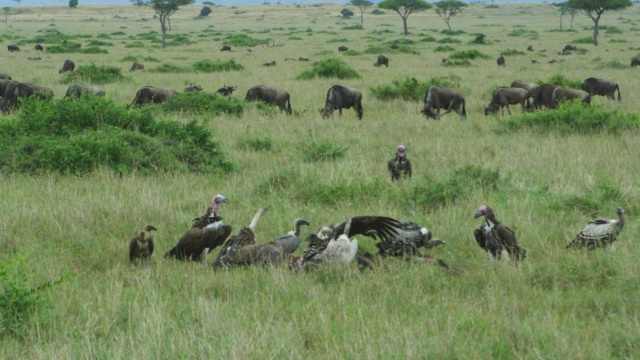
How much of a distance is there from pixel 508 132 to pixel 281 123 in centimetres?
479

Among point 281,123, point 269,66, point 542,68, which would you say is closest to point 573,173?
point 281,123

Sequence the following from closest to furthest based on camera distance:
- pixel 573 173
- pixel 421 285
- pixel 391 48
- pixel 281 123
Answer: pixel 421 285 → pixel 573 173 → pixel 281 123 → pixel 391 48

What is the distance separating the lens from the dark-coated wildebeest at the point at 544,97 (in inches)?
701

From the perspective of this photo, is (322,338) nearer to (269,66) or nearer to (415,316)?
(415,316)

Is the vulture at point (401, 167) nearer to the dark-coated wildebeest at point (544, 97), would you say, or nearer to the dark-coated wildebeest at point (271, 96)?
the dark-coated wildebeest at point (271, 96)

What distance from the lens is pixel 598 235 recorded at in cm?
611

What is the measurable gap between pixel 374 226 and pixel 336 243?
50 centimetres

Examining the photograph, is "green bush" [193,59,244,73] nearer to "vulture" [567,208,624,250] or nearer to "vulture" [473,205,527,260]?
"vulture" [473,205,527,260]

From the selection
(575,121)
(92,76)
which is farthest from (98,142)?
(92,76)

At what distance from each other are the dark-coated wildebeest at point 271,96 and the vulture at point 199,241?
1157cm

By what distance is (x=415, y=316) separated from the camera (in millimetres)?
4812

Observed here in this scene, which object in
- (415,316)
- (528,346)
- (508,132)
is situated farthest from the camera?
(508,132)

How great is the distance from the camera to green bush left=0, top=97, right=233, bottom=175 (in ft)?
33.2

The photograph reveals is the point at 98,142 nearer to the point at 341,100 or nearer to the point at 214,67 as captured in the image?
the point at 341,100
